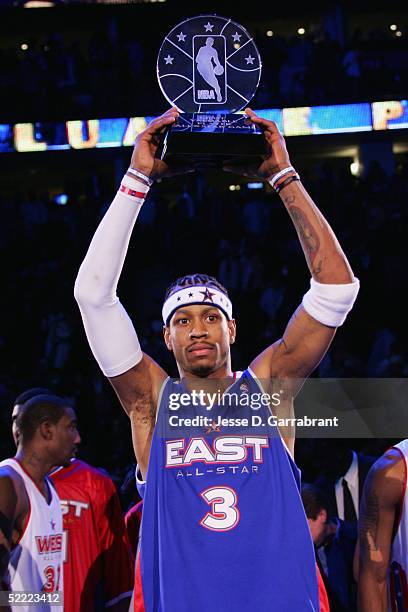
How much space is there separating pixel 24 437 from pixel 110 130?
7452mm

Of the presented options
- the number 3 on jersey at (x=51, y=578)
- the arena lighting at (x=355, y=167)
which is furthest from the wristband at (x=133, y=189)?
the arena lighting at (x=355, y=167)

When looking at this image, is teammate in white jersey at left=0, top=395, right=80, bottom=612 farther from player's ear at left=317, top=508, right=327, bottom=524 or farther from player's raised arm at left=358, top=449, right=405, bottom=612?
player's raised arm at left=358, top=449, right=405, bottom=612

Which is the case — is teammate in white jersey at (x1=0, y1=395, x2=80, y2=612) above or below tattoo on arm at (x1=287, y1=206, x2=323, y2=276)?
below

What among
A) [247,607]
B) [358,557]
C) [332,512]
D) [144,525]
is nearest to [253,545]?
[247,607]

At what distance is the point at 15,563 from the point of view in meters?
3.49

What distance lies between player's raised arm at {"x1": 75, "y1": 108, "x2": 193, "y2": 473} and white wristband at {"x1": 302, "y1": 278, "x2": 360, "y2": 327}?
19.9 inches

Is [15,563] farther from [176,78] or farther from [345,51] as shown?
[345,51]

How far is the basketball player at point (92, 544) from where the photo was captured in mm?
3600

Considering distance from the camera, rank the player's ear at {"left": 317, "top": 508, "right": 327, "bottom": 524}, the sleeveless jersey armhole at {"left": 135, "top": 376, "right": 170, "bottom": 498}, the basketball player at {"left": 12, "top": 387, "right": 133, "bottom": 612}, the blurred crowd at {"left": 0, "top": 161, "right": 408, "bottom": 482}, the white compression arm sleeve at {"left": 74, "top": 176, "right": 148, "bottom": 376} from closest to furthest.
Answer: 1. the white compression arm sleeve at {"left": 74, "top": 176, "right": 148, "bottom": 376}
2. the sleeveless jersey armhole at {"left": 135, "top": 376, "right": 170, "bottom": 498}
3. the basketball player at {"left": 12, "top": 387, "right": 133, "bottom": 612}
4. the player's ear at {"left": 317, "top": 508, "right": 327, "bottom": 524}
5. the blurred crowd at {"left": 0, "top": 161, "right": 408, "bottom": 482}

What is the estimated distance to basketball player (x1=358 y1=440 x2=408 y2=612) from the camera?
2.67 meters

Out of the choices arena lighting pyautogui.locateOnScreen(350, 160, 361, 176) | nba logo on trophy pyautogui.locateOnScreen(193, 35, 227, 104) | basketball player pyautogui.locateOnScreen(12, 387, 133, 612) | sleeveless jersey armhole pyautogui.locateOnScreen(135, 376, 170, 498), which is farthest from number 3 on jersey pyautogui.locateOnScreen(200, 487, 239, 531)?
arena lighting pyautogui.locateOnScreen(350, 160, 361, 176)

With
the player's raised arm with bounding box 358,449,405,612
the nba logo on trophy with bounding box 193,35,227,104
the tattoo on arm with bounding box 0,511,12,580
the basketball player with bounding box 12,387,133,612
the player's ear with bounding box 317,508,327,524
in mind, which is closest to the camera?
the player's raised arm with bounding box 358,449,405,612

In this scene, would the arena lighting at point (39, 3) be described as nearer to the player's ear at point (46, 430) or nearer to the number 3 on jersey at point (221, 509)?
the player's ear at point (46, 430)

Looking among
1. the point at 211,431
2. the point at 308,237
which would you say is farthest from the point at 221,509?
the point at 308,237
